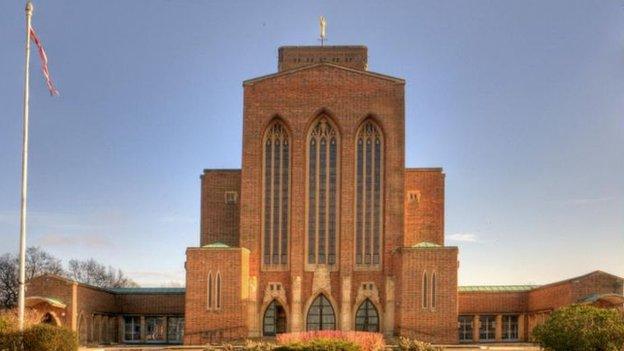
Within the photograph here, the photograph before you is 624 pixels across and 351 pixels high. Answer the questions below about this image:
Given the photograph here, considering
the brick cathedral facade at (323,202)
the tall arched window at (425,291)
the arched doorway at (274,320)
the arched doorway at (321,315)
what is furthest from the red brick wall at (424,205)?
the arched doorway at (274,320)

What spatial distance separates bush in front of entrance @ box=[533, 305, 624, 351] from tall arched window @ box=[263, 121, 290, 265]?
58.4 feet

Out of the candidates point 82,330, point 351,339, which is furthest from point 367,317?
point 351,339

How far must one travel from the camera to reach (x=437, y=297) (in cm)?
4266

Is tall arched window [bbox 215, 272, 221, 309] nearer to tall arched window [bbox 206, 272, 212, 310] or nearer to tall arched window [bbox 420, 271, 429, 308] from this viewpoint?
tall arched window [bbox 206, 272, 212, 310]

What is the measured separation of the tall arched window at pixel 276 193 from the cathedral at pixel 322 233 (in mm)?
52

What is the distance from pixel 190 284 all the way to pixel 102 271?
5566 centimetres

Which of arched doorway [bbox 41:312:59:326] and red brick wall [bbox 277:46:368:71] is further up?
red brick wall [bbox 277:46:368:71]

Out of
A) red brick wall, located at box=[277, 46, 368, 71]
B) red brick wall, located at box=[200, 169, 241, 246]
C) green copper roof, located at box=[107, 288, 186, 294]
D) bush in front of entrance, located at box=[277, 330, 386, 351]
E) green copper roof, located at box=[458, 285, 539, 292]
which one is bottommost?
bush in front of entrance, located at box=[277, 330, 386, 351]

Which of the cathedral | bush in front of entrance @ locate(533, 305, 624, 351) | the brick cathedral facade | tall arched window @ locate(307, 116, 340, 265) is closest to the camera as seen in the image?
bush in front of entrance @ locate(533, 305, 624, 351)

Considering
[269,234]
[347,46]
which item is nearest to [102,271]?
[347,46]

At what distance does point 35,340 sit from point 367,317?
2055 centimetres

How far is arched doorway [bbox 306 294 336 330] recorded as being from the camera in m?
45.2

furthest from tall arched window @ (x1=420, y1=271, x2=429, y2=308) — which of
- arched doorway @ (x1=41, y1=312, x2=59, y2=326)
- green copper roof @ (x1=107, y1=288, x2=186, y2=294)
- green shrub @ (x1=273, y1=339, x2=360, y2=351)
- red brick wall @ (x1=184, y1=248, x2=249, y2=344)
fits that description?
arched doorway @ (x1=41, y1=312, x2=59, y2=326)

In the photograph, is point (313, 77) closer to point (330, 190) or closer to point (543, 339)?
point (330, 190)
